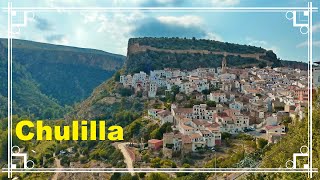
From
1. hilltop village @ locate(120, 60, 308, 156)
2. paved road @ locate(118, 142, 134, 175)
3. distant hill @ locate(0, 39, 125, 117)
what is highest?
distant hill @ locate(0, 39, 125, 117)

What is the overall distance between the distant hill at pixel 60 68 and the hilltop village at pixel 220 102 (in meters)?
4.81

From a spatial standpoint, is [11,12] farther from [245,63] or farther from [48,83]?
[48,83]

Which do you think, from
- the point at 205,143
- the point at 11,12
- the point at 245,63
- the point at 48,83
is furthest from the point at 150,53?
the point at 11,12

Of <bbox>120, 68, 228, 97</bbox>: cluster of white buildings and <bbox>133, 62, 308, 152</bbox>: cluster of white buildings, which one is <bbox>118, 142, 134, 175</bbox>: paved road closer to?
<bbox>133, 62, 308, 152</bbox>: cluster of white buildings

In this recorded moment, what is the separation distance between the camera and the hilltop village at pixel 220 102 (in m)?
7.51

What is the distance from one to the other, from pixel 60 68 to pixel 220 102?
13800 millimetres

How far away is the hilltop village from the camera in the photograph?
751cm

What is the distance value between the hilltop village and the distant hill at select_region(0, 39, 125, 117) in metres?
4.81

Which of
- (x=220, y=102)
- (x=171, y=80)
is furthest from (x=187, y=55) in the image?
(x=220, y=102)

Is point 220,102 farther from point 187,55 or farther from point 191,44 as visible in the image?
point 191,44

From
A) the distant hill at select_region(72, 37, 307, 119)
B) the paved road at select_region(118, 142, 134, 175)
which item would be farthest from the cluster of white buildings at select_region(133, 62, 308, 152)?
the distant hill at select_region(72, 37, 307, 119)

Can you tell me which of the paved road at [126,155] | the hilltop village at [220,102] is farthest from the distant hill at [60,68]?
the paved road at [126,155]

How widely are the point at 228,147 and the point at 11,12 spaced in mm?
5656

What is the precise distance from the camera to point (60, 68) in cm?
2209
